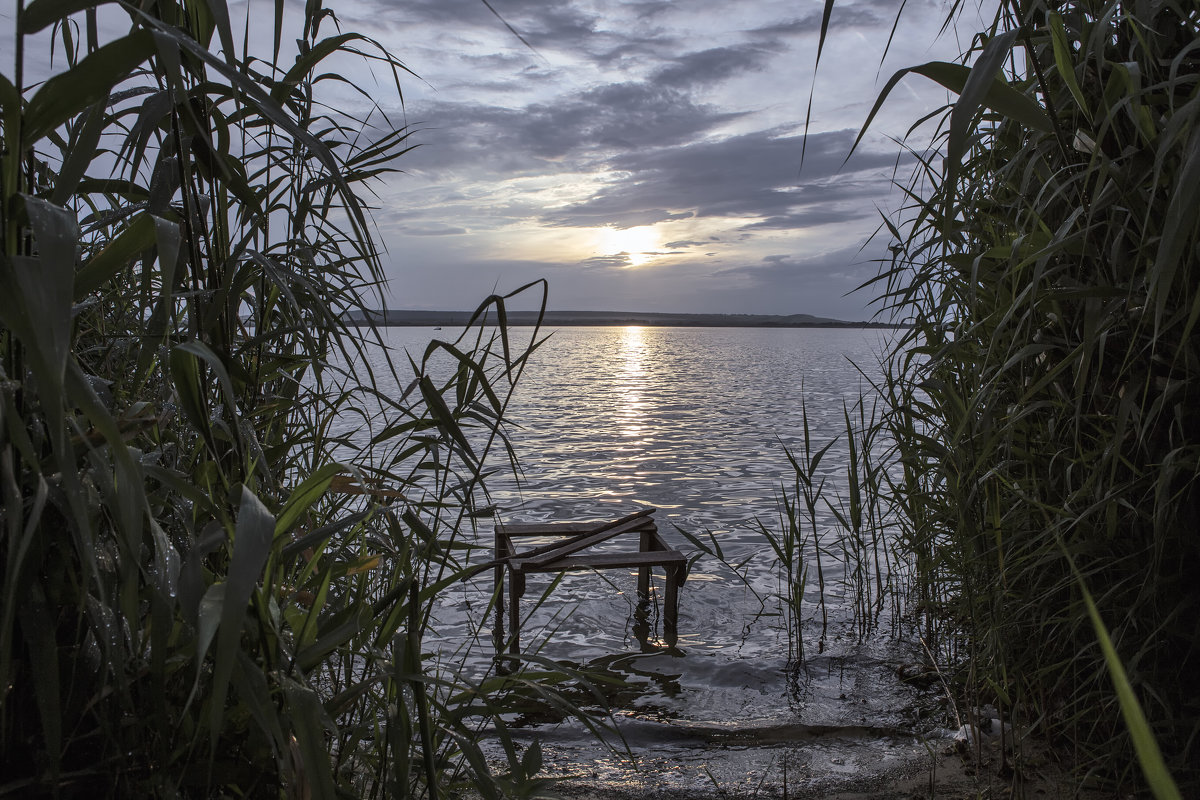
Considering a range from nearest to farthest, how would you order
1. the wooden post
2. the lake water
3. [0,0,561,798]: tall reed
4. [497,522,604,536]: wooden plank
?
[0,0,561,798]: tall reed
the lake water
[497,522,604,536]: wooden plank
the wooden post

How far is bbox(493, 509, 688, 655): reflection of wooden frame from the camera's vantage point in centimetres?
429

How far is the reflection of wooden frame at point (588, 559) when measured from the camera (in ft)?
14.1

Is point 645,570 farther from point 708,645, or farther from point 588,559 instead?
point 588,559

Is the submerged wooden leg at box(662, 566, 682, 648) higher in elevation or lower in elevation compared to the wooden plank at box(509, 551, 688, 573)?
lower

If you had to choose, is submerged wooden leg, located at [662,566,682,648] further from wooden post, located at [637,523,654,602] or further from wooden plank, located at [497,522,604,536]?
wooden plank, located at [497,522,604,536]

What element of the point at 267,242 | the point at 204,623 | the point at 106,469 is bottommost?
the point at 204,623

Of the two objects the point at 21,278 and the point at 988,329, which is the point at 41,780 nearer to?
the point at 21,278

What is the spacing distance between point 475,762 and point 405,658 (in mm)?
266

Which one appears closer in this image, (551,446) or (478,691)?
(478,691)

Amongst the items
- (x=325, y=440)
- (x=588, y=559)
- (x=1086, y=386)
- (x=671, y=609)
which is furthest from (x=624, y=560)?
(x=1086, y=386)

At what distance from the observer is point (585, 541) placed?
4.63 m

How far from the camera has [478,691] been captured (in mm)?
1640

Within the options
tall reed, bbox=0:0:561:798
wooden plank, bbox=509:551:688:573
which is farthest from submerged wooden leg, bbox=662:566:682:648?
tall reed, bbox=0:0:561:798

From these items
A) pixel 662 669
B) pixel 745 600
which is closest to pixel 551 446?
pixel 745 600
